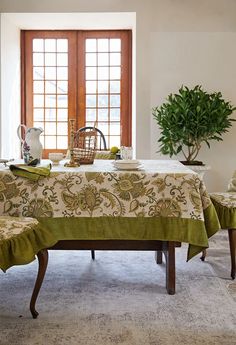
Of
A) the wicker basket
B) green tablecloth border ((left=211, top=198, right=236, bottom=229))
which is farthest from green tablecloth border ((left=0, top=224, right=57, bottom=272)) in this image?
green tablecloth border ((left=211, top=198, right=236, bottom=229))

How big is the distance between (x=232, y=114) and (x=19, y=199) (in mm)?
3407

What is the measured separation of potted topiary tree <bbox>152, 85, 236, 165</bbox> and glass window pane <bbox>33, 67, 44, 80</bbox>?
1.82 meters

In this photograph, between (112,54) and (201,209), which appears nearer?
(201,209)

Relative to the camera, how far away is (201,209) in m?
2.92

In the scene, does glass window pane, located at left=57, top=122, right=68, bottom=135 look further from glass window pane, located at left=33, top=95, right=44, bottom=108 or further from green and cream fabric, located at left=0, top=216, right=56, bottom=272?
green and cream fabric, located at left=0, top=216, right=56, bottom=272

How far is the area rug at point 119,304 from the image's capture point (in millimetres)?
2355

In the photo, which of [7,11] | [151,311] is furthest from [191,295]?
[7,11]

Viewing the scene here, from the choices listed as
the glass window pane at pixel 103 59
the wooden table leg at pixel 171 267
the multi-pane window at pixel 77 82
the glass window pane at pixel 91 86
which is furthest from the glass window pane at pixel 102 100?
the wooden table leg at pixel 171 267

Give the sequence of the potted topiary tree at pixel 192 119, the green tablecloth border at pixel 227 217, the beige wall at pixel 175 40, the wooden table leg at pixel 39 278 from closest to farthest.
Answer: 1. the wooden table leg at pixel 39 278
2. the green tablecloth border at pixel 227 217
3. the potted topiary tree at pixel 192 119
4. the beige wall at pixel 175 40

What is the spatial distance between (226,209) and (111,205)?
36.0 inches

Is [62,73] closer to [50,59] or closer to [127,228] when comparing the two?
[50,59]

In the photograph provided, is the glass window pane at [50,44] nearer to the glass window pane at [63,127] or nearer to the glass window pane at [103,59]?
the glass window pane at [103,59]

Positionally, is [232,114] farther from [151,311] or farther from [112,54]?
[151,311]

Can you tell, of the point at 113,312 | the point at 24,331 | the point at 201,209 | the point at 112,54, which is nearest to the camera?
the point at 24,331
